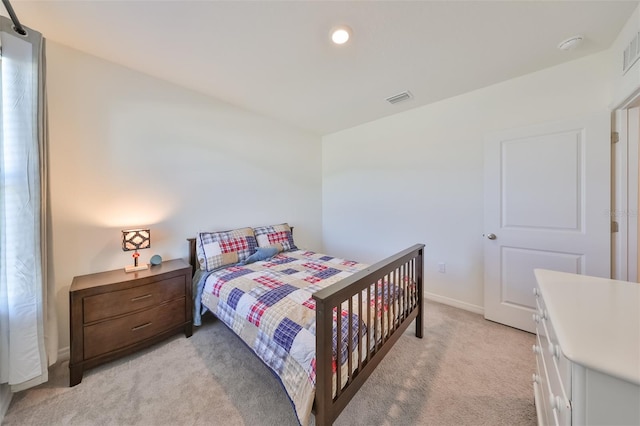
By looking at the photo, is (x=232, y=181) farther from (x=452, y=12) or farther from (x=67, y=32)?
(x=452, y=12)

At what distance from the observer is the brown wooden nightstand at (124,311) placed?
1.67m

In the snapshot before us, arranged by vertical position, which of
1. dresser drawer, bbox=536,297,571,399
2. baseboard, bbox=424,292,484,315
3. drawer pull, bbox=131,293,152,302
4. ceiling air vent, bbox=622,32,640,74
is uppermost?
ceiling air vent, bbox=622,32,640,74

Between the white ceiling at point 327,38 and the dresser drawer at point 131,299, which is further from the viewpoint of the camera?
the dresser drawer at point 131,299

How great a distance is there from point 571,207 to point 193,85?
12.8 ft

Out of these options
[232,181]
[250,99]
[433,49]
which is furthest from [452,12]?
[232,181]

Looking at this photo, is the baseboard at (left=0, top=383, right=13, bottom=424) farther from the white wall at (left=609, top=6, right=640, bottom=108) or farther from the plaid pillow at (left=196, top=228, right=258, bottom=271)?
the white wall at (left=609, top=6, right=640, bottom=108)

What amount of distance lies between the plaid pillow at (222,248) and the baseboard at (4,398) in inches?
53.2

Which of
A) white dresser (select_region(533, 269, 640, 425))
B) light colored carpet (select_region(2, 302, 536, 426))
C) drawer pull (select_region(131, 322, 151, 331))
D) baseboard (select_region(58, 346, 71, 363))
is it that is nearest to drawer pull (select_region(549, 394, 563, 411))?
white dresser (select_region(533, 269, 640, 425))

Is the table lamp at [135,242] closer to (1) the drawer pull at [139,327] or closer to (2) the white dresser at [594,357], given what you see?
(1) the drawer pull at [139,327]

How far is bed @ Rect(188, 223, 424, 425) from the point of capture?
1165 millimetres

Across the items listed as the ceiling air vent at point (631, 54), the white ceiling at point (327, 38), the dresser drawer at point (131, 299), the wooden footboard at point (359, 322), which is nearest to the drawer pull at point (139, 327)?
the dresser drawer at point (131, 299)

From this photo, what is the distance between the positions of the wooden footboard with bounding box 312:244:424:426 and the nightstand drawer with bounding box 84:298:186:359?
1646mm

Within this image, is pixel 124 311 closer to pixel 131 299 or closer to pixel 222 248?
pixel 131 299

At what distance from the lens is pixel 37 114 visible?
1.60m
